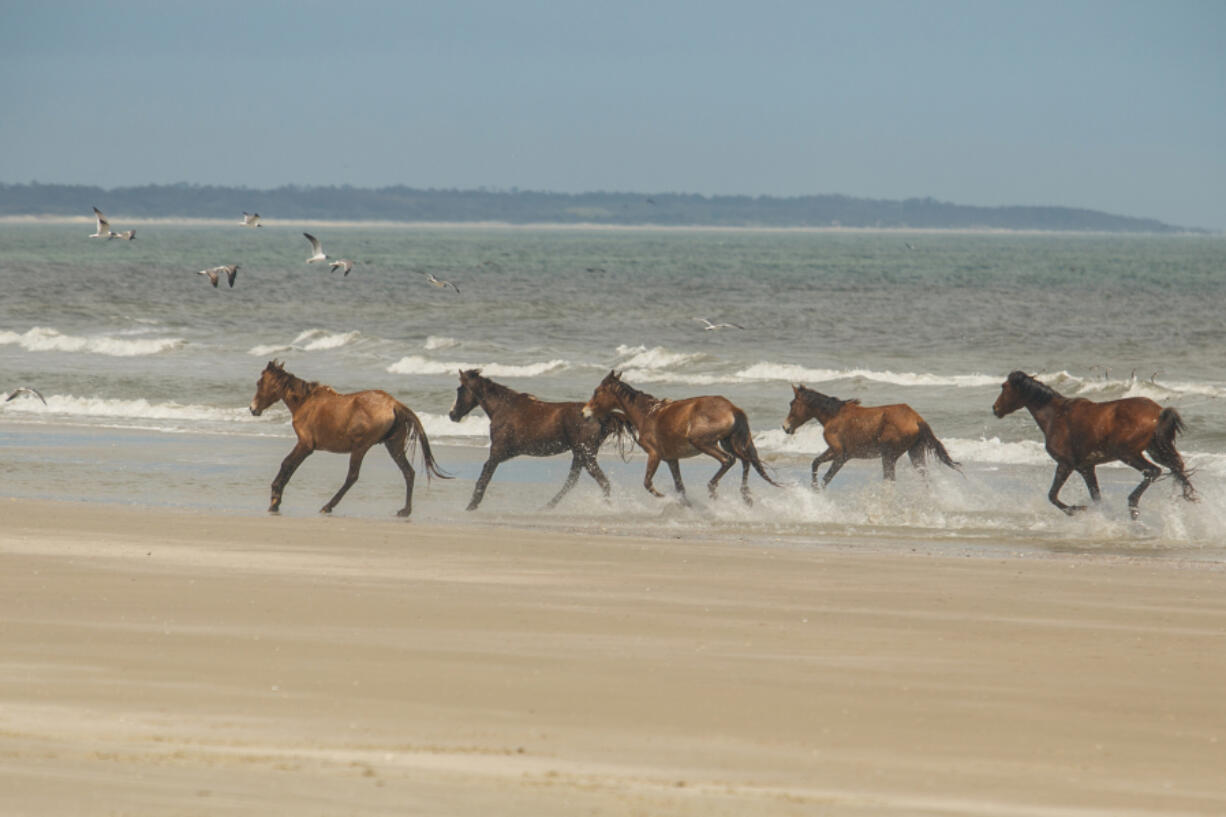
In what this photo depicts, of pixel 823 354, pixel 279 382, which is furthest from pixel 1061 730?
pixel 823 354

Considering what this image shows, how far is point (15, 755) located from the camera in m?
5.46

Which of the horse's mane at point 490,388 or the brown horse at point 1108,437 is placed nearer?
the brown horse at point 1108,437

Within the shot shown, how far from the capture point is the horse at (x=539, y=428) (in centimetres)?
1468

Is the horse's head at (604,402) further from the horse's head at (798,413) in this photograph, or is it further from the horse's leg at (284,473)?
the horse's leg at (284,473)

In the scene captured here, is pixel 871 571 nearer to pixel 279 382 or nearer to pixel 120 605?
pixel 120 605

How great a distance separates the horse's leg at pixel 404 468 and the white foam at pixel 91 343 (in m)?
23.1

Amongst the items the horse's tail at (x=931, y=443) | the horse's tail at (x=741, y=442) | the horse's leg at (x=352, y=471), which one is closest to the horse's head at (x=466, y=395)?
the horse's leg at (x=352, y=471)

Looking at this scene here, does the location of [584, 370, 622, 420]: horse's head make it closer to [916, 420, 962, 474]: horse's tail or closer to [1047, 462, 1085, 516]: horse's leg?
[916, 420, 962, 474]: horse's tail

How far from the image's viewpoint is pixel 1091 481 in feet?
45.1

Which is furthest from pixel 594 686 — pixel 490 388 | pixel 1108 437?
pixel 490 388

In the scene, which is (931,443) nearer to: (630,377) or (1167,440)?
(1167,440)

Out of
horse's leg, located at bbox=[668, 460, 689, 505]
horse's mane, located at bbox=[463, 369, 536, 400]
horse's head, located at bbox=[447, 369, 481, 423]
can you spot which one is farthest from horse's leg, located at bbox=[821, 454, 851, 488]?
horse's head, located at bbox=[447, 369, 481, 423]

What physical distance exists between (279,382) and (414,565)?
16.5 ft

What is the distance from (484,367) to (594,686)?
2558 centimetres
